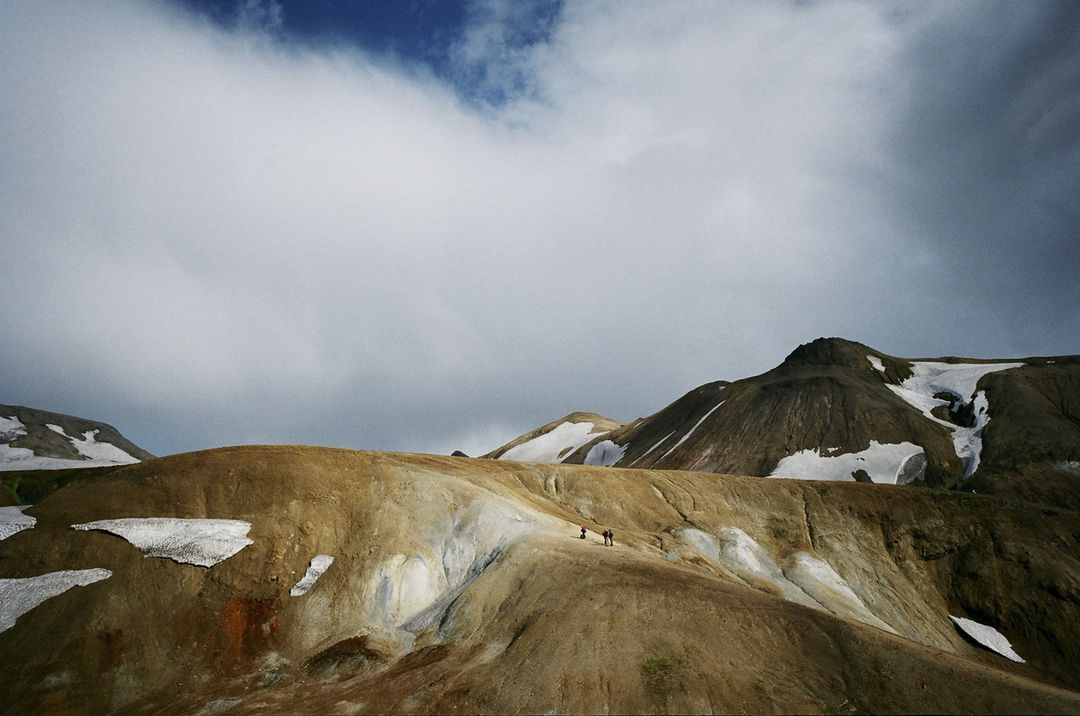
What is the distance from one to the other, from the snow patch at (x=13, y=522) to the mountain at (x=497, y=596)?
23 cm

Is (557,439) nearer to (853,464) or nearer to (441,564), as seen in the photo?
(853,464)

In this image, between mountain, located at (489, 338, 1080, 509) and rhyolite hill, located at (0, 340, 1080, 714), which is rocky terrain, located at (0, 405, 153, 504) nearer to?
rhyolite hill, located at (0, 340, 1080, 714)

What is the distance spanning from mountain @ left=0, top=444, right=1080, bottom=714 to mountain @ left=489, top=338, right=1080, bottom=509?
36.2 m

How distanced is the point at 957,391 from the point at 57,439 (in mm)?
206819

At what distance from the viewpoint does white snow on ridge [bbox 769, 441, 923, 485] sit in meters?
90.5

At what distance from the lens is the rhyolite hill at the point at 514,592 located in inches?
871

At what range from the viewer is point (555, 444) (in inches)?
6757

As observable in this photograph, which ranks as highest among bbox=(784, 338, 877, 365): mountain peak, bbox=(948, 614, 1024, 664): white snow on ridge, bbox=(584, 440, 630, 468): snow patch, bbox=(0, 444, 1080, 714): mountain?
bbox=(784, 338, 877, 365): mountain peak

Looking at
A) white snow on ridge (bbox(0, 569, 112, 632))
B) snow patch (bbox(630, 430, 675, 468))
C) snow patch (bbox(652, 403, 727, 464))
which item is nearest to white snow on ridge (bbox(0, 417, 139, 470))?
white snow on ridge (bbox(0, 569, 112, 632))

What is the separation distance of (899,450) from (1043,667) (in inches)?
2255

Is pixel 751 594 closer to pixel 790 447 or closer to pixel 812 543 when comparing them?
pixel 812 543

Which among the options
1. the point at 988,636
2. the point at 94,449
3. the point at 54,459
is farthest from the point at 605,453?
the point at 94,449

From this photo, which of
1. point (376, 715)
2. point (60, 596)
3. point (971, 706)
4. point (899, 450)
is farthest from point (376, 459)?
point (899, 450)

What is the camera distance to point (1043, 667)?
41562mm
